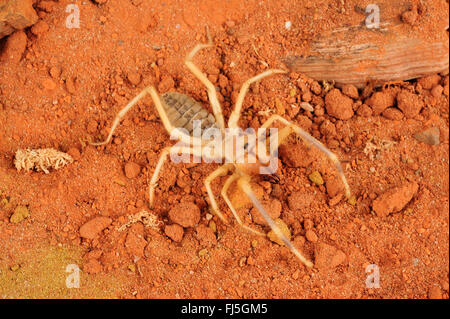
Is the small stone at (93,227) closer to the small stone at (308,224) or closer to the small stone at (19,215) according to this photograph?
the small stone at (19,215)

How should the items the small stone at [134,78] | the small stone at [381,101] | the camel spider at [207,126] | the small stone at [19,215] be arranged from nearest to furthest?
the small stone at [19,215] < the camel spider at [207,126] < the small stone at [381,101] < the small stone at [134,78]

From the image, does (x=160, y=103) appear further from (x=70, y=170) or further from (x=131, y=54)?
(x=70, y=170)

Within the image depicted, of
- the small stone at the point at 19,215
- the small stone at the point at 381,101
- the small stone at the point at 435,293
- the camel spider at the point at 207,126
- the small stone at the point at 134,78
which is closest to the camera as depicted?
the small stone at the point at 435,293

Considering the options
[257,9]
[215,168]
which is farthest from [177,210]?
[257,9]

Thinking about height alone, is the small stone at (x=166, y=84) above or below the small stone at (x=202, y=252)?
above

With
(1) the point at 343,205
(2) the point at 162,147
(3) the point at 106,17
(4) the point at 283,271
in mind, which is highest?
(3) the point at 106,17

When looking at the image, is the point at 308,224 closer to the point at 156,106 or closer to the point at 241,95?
the point at 241,95

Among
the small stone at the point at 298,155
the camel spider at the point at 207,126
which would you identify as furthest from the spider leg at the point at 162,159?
the small stone at the point at 298,155
